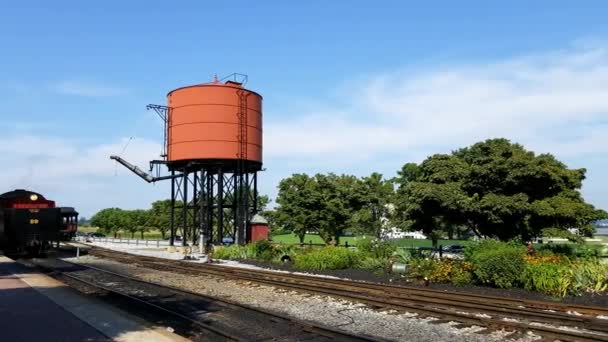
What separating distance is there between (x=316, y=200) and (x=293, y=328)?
34952 mm

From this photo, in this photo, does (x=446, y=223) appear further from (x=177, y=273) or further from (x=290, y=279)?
(x=177, y=273)

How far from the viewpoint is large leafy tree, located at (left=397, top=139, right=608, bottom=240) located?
2022 centimetres

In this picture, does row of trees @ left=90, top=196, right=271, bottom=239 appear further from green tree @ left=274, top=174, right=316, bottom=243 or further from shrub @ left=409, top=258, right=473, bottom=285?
shrub @ left=409, top=258, right=473, bottom=285

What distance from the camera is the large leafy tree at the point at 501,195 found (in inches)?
796

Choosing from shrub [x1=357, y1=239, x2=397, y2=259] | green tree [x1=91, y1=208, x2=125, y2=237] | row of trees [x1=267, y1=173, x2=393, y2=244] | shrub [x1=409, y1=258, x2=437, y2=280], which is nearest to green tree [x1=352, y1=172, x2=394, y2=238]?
row of trees [x1=267, y1=173, x2=393, y2=244]

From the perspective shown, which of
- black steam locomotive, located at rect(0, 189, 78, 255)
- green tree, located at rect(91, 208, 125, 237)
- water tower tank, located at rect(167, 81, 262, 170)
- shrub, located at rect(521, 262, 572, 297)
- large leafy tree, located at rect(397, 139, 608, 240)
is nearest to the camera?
shrub, located at rect(521, 262, 572, 297)

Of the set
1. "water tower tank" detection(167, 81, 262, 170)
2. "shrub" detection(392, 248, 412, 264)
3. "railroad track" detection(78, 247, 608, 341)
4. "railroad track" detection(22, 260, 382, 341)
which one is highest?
"water tower tank" detection(167, 81, 262, 170)

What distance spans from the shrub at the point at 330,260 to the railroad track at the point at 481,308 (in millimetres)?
5293

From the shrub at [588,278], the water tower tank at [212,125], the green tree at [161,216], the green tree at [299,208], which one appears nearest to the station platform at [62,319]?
the shrub at [588,278]

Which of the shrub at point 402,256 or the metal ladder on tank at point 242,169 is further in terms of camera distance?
the metal ladder on tank at point 242,169

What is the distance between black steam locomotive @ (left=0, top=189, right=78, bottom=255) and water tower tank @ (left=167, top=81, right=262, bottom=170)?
10.3 m

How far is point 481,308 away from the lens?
458 inches

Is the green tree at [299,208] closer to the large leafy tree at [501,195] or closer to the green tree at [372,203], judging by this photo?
the green tree at [372,203]

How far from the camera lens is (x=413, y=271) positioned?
18.5 meters
